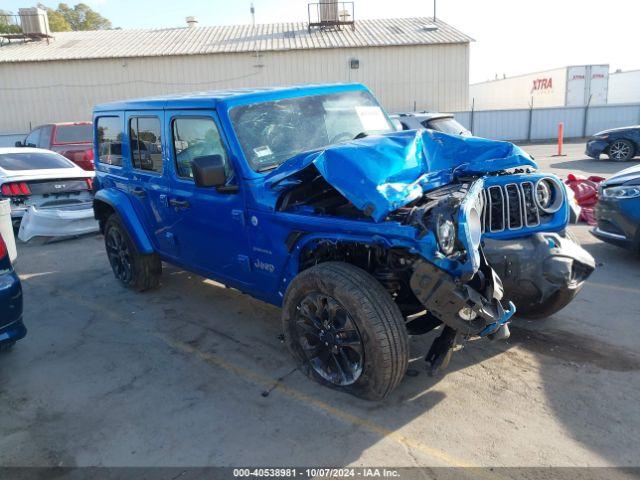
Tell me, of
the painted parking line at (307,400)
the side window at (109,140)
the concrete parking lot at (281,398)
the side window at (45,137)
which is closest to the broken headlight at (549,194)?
the concrete parking lot at (281,398)

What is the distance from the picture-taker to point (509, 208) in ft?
11.1

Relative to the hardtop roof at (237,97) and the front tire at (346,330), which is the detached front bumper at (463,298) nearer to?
the front tire at (346,330)

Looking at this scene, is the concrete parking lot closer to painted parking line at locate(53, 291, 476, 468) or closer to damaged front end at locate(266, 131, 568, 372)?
painted parking line at locate(53, 291, 476, 468)

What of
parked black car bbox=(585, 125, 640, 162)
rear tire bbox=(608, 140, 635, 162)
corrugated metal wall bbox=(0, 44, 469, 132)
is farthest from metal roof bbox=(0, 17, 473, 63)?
rear tire bbox=(608, 140, 635, 162)

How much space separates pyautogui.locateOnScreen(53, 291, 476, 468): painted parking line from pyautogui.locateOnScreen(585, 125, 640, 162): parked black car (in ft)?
45.6

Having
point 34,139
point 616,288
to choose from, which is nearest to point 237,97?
point 616,288

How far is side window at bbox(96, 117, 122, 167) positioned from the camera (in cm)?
543

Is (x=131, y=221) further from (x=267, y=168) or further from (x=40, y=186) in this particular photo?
(x=40, y=186)

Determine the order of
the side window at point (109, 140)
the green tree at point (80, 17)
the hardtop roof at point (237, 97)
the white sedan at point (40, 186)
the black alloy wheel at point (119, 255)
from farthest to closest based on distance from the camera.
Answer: the green tree at point (80, 17)
the white sedan at point (40, 186)
the black alloy wheel at point (119, 255)
the side window at point (109, 140)
the hardtop roof at point (237, 97)

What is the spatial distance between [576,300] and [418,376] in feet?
7.35

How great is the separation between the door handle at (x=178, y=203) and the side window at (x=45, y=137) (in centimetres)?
956

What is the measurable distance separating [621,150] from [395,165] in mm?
13630

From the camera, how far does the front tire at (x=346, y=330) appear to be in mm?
3053

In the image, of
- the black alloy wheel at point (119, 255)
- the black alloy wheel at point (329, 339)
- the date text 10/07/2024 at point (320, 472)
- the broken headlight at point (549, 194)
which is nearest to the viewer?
the date text 10/07/2024 at point (320, 472)
